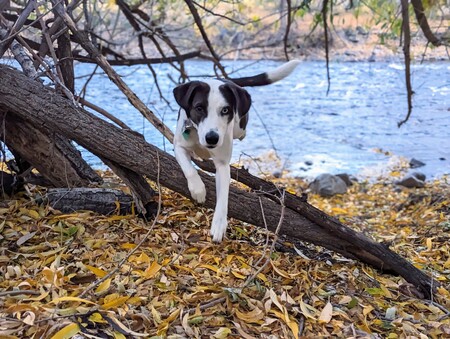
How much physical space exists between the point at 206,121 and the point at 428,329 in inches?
61.0

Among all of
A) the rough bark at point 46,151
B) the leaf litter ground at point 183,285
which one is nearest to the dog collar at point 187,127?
the leaf litter ground at point 183,285

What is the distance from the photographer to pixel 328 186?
7.27 metres

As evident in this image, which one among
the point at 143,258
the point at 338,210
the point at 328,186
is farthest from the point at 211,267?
the point at 328,186

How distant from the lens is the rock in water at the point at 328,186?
7.19 m

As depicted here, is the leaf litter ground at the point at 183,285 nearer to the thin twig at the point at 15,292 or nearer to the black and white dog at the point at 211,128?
the thin twig at the point at 15,292

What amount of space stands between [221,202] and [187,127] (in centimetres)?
46

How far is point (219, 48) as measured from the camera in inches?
696

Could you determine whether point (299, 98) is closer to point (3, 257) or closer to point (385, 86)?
point (385, 86)

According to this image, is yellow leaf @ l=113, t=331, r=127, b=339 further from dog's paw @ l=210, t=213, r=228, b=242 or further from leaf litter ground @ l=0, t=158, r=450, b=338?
dog's paw @ l=210, t=213, r=228, b=242

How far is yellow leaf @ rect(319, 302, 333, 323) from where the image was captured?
2619 millimetres

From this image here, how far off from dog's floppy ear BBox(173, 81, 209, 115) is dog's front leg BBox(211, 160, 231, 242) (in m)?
0.40

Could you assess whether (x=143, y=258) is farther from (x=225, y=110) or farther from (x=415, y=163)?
(x=415, y=163)

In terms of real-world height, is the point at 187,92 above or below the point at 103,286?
above

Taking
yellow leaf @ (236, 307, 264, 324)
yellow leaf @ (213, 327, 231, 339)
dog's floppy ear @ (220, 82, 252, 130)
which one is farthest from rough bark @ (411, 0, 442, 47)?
yellow leaf @ (213, 327, 231, 339)
